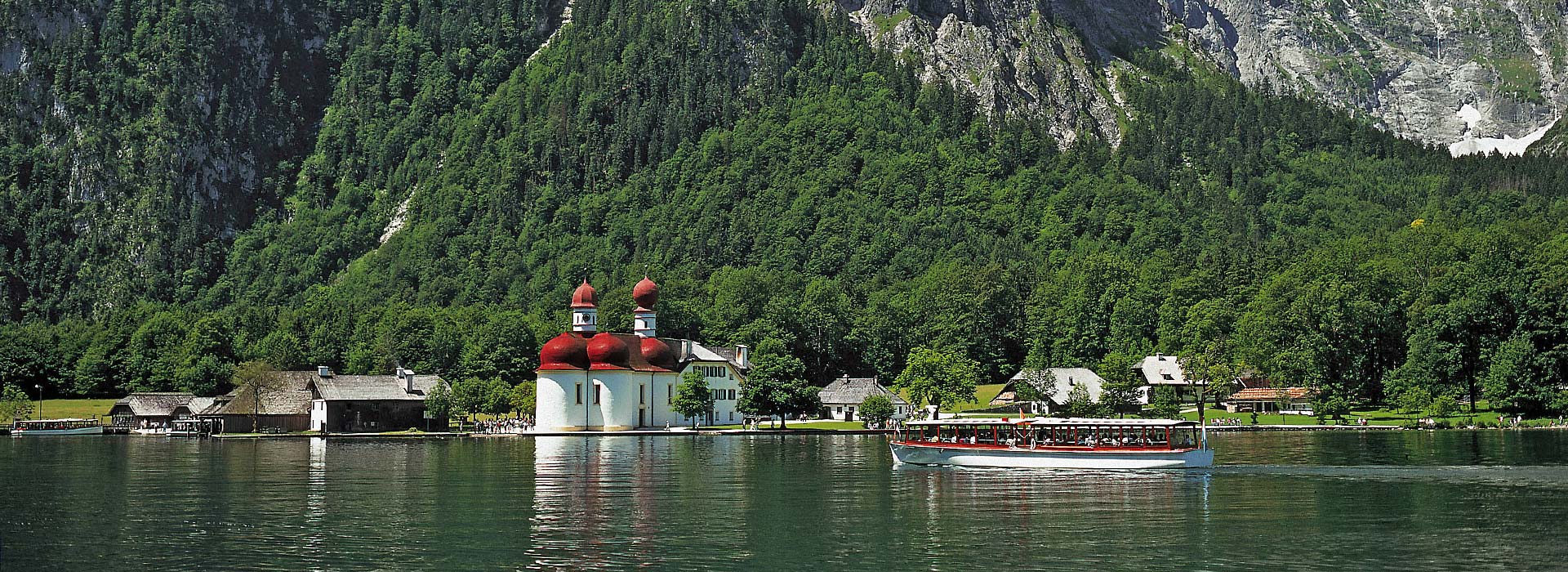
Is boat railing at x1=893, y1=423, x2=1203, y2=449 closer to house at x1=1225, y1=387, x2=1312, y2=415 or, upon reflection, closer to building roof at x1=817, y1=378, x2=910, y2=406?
building roof at x1=817, y1=378, x2=910, y2=406

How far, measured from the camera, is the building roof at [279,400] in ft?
516

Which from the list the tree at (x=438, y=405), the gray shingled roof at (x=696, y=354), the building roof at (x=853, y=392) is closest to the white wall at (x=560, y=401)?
the tree at (x=438, y=405)

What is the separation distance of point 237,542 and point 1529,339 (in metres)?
112

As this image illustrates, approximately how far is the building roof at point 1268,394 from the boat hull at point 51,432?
4207 inches

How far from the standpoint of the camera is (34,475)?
296 feet

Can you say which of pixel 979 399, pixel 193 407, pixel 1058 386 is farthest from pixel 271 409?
pixel 1058 386

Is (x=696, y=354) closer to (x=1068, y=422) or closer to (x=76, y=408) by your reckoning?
(x=76, y=408)

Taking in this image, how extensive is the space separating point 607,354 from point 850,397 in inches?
999

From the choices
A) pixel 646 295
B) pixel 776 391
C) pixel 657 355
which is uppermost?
pixel 646 295

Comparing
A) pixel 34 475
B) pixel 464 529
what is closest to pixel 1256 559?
pixel 464 529

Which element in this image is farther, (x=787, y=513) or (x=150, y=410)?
(x=150, y=410)

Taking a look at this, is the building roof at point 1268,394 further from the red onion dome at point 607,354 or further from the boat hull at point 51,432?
the boat hull at point 51,432

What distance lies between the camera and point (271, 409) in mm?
157250

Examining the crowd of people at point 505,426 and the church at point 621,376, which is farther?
the church at point 621,376
